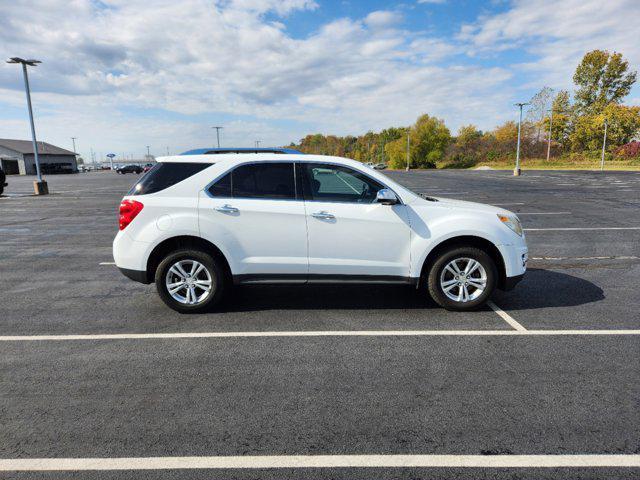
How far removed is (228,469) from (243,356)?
58.7 inches

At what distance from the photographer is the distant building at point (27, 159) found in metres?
61.0

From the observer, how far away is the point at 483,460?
8.41 feet

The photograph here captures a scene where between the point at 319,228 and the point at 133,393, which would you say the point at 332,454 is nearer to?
the point at 133,393

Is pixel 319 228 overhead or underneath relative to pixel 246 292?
overhead

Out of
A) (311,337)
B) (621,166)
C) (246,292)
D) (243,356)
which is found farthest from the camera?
(621,166)

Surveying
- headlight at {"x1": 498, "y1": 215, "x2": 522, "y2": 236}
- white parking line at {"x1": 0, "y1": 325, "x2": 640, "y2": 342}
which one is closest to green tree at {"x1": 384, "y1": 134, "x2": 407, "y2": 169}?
headlight at {"x1": 498, "y1": 215, "x2": 522, "y2": 236}

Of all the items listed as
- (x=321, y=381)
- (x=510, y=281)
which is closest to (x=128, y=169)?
(x=510, y=281)

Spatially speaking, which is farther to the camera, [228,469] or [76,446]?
[76,446]

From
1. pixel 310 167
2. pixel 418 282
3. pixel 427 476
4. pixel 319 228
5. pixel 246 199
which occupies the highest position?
pixel 310 167

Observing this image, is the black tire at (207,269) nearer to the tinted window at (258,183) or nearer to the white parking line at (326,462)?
the tinted window at (258,183)

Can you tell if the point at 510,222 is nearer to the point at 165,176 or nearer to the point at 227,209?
the point at 227,209

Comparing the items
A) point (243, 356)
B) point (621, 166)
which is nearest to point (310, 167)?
point (243, 356)

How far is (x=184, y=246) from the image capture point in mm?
4984

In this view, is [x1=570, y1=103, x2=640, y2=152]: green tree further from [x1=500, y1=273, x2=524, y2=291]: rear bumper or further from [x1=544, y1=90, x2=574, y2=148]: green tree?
[x1=500, y1=273, x2=524, y2=291]: rear bumper
